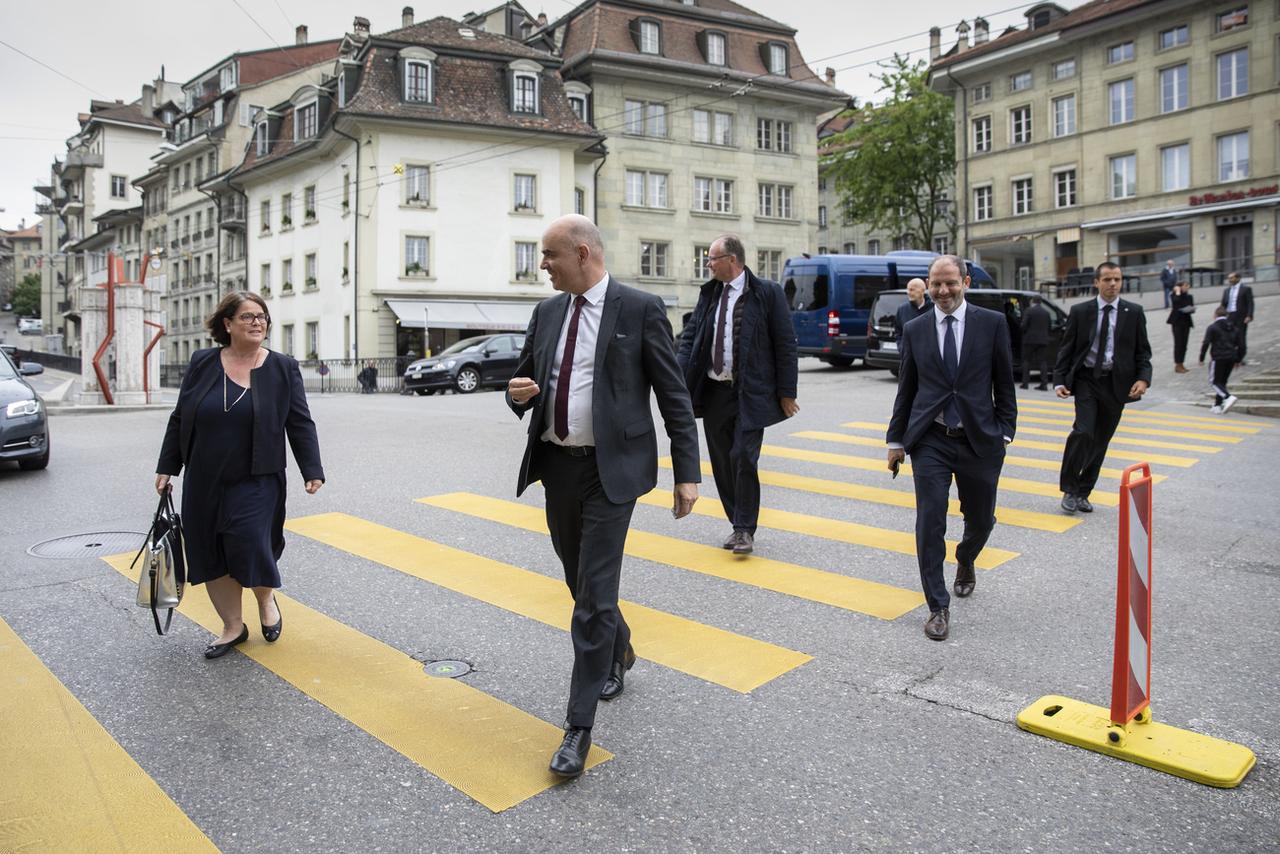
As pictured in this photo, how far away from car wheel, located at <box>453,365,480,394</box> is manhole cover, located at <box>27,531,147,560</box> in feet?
61.4

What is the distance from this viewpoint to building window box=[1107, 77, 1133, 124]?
45031 millimetres

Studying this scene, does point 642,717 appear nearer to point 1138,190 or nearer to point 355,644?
point 355,644

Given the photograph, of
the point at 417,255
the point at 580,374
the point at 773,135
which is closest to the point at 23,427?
the point at 580,374

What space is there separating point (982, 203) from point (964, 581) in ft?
161

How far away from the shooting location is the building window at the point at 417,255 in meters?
40.1

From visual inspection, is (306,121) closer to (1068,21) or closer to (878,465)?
(1068,21)

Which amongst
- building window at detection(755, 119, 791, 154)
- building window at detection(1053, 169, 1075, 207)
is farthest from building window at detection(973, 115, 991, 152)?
building window at detection(755, 119, 791, 154)

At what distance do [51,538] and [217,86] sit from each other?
215 feet

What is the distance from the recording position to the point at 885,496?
938 centimetres

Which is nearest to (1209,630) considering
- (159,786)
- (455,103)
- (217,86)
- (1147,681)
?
(1147,681)

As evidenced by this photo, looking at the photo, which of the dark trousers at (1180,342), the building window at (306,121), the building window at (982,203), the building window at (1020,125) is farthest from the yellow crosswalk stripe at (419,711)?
the building window at (982,203)

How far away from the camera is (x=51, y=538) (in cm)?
761

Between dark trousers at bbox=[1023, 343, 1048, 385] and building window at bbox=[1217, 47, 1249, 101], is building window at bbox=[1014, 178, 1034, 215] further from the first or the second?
dark trousers at bbox=[1023, 343, 1048, 385]

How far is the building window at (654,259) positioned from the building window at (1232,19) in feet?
78.1
